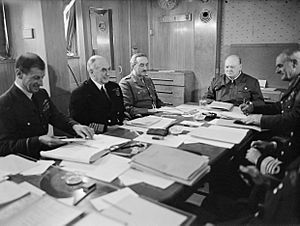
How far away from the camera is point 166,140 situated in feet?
5.67

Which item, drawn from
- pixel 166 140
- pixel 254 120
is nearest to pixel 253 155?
pixel 166 140

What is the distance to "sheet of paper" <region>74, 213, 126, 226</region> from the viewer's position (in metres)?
0.89

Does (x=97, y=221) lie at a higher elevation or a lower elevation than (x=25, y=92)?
lower

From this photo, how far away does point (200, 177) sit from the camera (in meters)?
1.23

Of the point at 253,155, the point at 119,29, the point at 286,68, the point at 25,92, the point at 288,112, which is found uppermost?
the point at 119,29

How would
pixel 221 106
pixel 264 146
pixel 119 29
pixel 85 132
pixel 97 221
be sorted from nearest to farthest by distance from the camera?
pixel 97 221, pixel 264 146, pixel 85 132, pixel 221 106, pixel 119 29

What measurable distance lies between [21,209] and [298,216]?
94 centimetres

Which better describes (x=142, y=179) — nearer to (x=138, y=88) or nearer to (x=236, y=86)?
(x=138, y=88)

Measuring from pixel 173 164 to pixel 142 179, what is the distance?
15 centimetres

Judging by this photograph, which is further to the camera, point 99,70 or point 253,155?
point 99,70

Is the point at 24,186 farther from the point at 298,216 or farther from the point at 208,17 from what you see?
the point at 208,17

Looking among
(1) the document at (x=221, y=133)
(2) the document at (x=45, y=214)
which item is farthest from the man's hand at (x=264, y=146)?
(2) the document at (x=45, y=214)

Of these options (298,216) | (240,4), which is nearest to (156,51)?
(240,4)

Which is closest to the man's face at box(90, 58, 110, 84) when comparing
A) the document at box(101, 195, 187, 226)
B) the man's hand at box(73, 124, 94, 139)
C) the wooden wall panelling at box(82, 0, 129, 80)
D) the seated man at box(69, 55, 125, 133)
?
the seated man at box(69, 55, 125, 133)
